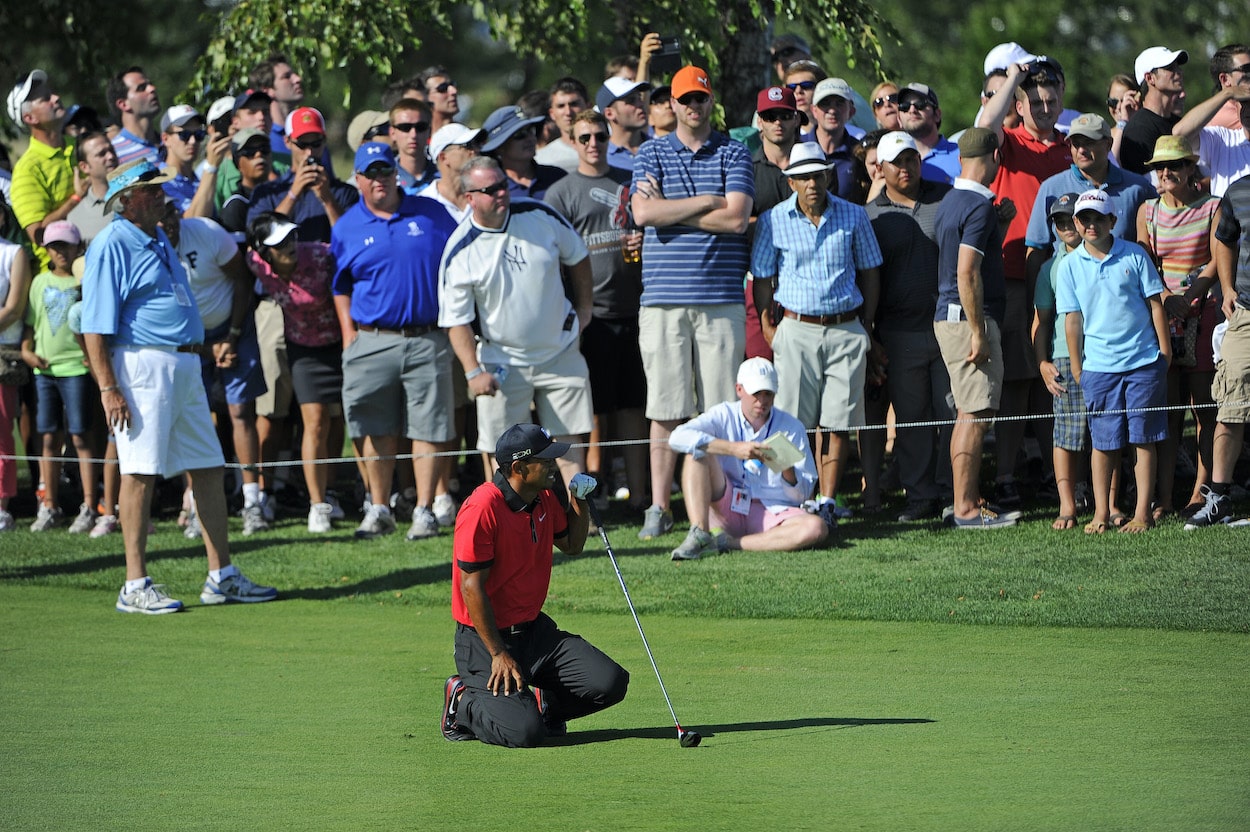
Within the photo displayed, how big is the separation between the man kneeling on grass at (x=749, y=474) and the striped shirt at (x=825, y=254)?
0.75 meters

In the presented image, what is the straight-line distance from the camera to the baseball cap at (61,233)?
38.8 feet

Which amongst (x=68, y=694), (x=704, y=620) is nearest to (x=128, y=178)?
(x=68, y=694)

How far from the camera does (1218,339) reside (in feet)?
34.5

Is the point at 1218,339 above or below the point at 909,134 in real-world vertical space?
below

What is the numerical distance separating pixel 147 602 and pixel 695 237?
416 cm

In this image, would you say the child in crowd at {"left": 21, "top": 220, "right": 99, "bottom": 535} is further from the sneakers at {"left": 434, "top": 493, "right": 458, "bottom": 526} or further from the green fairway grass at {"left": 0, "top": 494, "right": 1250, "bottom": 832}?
the sneakers at {"left": 434, "top": 493, "right": 458, "bottom": 526}

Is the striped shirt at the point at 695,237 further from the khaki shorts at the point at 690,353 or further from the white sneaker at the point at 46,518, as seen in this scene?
the white sneaker at the point at 46,518

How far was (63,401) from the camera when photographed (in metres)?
12.3

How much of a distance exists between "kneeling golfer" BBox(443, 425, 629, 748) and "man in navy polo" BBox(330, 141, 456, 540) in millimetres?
4610

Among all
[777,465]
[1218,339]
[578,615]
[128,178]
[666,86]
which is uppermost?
[666,86]

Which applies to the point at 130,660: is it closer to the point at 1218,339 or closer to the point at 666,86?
the point at 666,86

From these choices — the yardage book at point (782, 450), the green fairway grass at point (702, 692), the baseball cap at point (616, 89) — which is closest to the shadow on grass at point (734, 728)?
the green fairway grass at point (702, 692)

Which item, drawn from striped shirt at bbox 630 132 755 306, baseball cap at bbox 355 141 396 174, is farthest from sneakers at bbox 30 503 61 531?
striped shirt at bbox 630 132 755 306

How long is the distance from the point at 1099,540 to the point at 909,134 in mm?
3345
